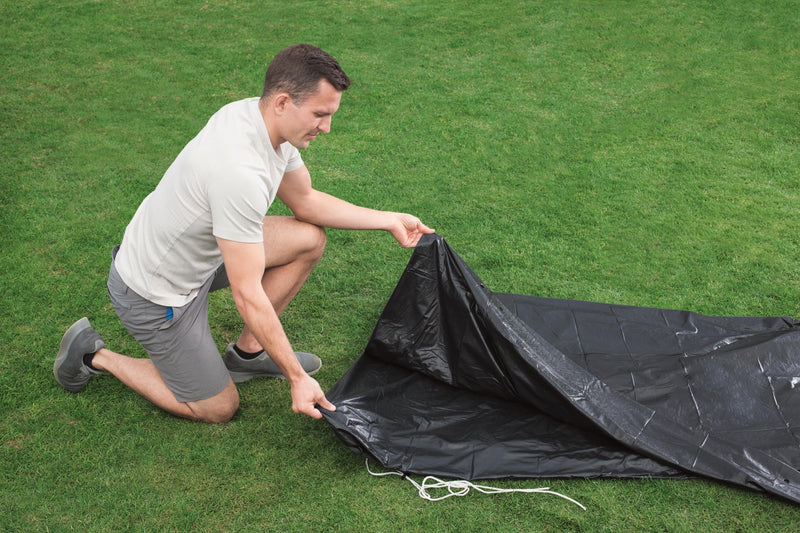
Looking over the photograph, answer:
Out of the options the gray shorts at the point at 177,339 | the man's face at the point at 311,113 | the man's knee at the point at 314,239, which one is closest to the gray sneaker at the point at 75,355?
the gray shorts at the point at 177,339

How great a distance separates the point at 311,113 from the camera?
2.29m

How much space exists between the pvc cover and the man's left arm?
10 cm

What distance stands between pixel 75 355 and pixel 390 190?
1912 millimetres

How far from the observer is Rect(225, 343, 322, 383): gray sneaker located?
2893 millimetres

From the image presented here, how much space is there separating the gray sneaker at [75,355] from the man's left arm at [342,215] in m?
0.85

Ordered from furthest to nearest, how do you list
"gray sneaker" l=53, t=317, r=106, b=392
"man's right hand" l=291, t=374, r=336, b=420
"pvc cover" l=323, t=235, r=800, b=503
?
"gray sneaker" l=53, t=317, r=106, b=392 < "pvc cover" l=323, t=235, r=800, b=503 < "man's right hand" l=291, t=374, r=336, b=420

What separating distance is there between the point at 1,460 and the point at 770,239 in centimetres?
345

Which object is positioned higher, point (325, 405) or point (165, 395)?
point (325, 405)

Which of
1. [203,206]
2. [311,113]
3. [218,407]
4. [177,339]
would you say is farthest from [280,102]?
[218,407]

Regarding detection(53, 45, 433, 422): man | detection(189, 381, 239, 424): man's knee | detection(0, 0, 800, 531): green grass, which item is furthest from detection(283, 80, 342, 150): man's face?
detection(0, 0, 800, 531): green grass

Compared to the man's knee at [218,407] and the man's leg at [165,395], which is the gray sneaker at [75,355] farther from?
the man's knee at [218,407]

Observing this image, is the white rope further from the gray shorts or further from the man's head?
the man's head

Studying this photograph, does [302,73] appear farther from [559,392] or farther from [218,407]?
[559,392]

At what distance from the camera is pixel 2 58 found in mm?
5617
